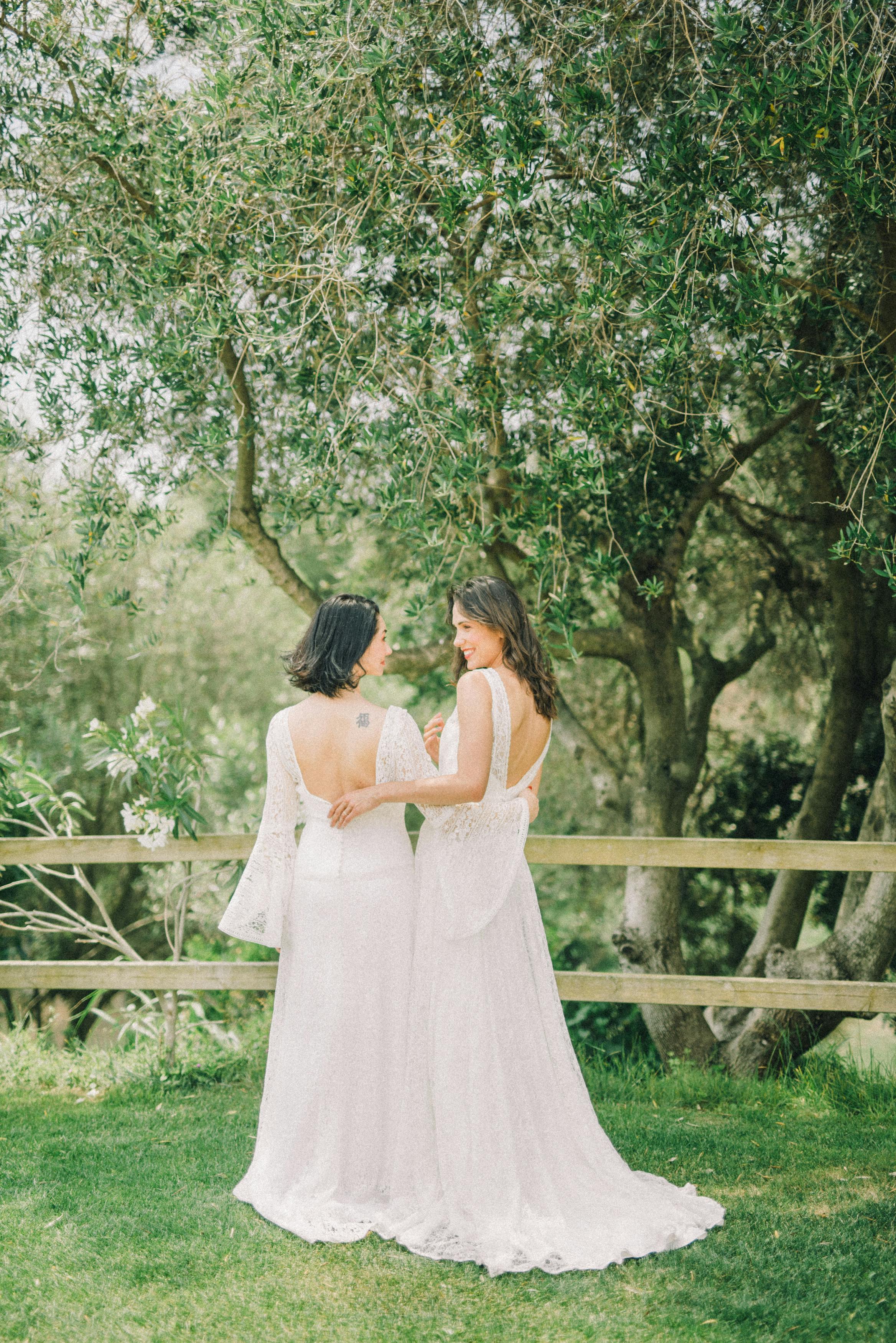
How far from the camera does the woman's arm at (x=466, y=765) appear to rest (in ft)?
10.1

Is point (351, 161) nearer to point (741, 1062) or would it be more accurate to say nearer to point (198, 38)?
point (198, 38)

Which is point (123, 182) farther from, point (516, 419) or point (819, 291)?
point (819, 291)

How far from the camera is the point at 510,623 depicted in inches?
126

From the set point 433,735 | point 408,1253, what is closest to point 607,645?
point 433,735

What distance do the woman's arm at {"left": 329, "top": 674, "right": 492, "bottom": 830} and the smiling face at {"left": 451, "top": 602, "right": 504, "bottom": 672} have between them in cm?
12

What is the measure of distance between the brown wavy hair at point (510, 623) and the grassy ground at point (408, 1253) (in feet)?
5.35

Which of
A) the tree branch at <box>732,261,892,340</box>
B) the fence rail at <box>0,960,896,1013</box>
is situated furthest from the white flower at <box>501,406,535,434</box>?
the fence rail at <box>0,960,896,1013</box>

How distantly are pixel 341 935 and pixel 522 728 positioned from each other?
87 cm

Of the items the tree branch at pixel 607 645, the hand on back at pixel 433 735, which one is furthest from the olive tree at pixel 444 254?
the hand on back at pixel 433 735

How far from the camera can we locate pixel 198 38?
4.37m

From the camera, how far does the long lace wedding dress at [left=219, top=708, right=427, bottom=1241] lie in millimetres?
3207

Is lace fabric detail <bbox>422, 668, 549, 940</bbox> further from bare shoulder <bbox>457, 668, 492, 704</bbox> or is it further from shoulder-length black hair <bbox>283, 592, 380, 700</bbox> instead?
shoulder-length black hair <bbox>283, 592, 380, 700</bbox>

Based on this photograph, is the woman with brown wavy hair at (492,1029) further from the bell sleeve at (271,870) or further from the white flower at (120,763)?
the white flower at (120,763)

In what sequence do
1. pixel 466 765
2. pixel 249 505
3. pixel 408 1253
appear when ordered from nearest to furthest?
pixel 408 1253, pixel 466 765, pixel 249 505
